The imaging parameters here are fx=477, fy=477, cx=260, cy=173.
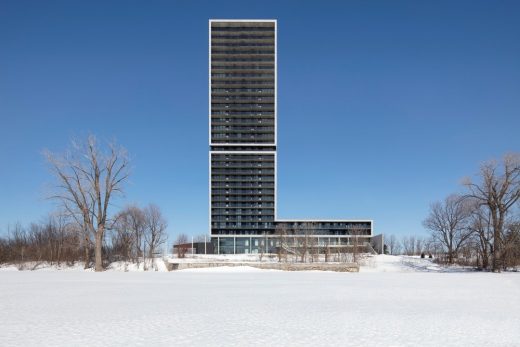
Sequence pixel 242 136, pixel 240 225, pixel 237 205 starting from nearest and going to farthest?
pixel 240 225
pixel 237 205
pixel 242 136

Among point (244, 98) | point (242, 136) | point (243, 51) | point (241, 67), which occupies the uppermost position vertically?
point (243, 51)

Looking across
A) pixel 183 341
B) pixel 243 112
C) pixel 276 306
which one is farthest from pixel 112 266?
pixel 243 112

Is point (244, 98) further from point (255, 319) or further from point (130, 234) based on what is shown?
point (255, 319)

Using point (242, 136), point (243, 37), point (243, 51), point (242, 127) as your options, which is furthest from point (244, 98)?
point (243, 37)

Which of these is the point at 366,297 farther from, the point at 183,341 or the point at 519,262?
the point at 519,262

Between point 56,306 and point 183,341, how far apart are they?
7480mm

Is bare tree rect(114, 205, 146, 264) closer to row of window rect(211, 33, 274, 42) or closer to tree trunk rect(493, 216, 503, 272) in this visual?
tree trunk rect(493, 216, 503, 272)

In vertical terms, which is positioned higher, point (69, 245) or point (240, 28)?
point (240, 28)

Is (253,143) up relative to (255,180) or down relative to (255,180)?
up

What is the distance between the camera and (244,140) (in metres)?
144

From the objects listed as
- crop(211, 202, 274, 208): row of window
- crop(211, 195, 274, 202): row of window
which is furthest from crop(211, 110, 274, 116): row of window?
crop(211, 202, 274, 208): row of window

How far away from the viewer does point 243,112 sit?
146250 millimetres

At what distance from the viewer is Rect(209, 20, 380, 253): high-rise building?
454 ft

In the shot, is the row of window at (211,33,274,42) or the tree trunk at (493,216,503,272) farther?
the row of window at (211,33,274,42)
